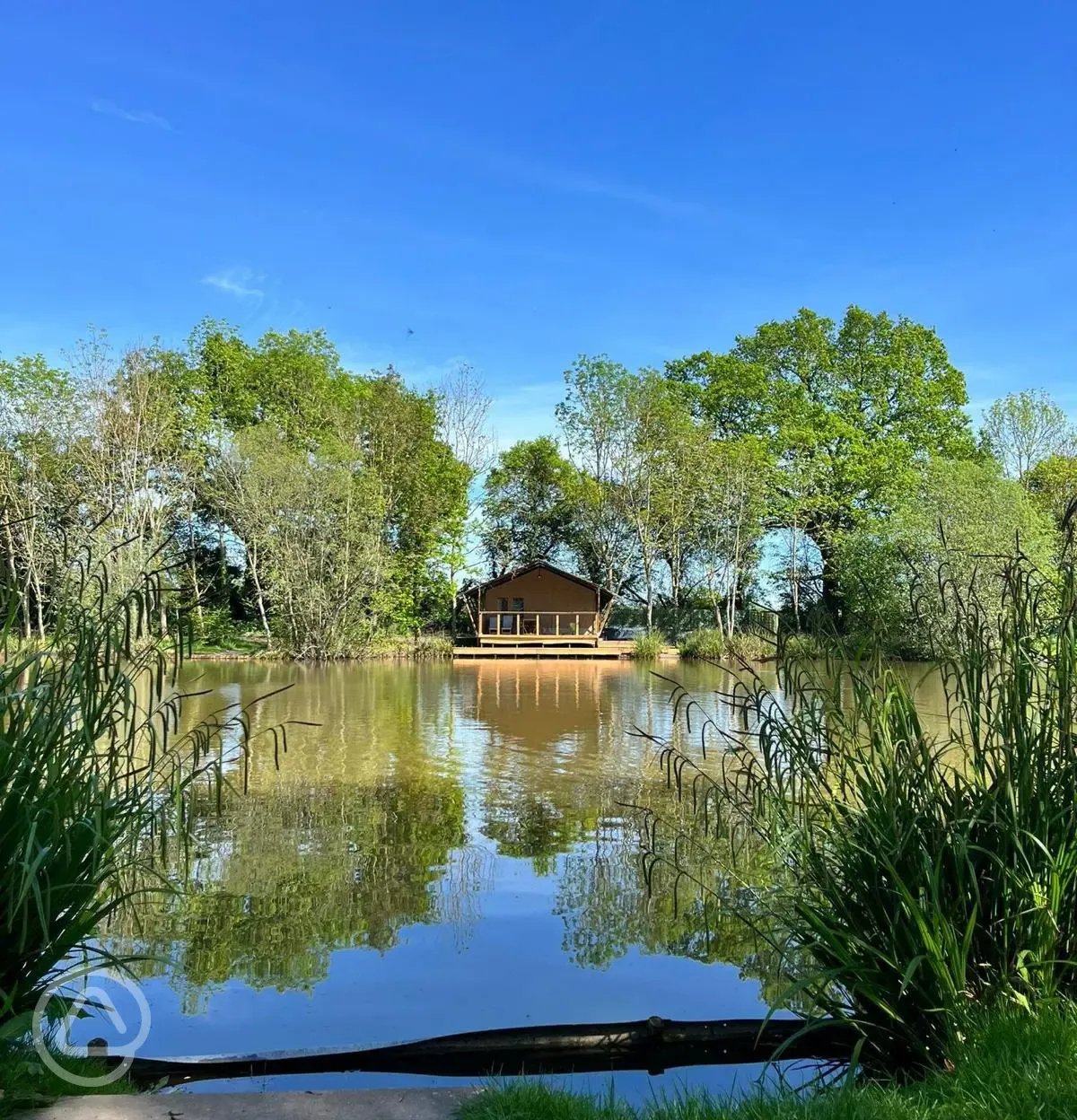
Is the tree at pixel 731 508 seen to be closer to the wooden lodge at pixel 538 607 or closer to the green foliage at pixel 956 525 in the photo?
the wooden lodge at pixel 538 607

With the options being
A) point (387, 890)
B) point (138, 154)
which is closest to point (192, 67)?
point (138, 154)

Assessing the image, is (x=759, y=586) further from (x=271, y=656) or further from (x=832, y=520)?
(x=271, y=656)

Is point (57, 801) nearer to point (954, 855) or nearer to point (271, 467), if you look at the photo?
point (954, 855)

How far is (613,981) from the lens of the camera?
457 centimetres

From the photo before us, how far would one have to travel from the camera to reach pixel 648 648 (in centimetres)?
3147

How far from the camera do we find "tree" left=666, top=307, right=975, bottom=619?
119 ft

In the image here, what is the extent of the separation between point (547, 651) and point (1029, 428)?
69.5ft

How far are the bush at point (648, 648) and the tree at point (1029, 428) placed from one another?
15680mm

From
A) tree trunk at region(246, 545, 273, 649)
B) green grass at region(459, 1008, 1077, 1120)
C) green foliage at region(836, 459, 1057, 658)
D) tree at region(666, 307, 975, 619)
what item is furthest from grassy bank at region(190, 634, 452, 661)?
green grass at region(459, 1008, 1077, 1120)

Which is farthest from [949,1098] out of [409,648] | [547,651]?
[547,651]

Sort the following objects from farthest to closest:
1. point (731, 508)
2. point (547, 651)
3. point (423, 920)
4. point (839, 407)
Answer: point (839, 407), point (731, 508), point (547, 651), point (423, 920)

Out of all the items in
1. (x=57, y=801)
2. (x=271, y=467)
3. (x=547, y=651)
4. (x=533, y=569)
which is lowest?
(x=547, y=651)

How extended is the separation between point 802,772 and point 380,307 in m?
35.1

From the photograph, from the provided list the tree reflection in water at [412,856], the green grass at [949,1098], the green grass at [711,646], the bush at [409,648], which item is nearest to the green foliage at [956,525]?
the green grass at [711,646]
